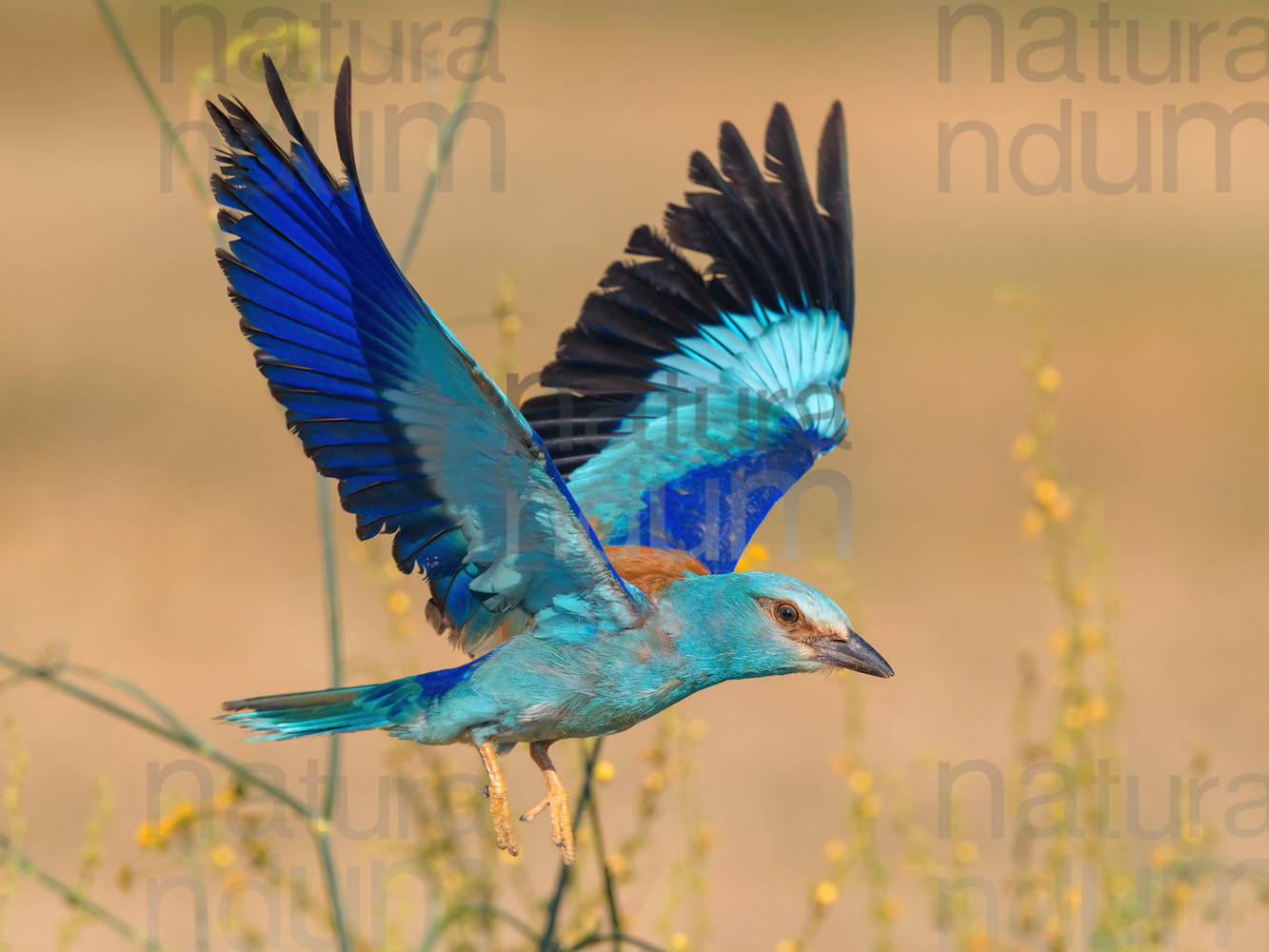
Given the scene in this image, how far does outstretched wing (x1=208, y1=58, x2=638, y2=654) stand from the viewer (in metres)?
2.26

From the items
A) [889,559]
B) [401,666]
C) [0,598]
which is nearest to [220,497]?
[0,598]

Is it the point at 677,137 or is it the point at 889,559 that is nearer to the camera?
the point at 889,559

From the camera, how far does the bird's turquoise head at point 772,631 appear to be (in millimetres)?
2471

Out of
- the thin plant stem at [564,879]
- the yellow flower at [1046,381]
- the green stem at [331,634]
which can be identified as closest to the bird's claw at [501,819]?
the thin plant stem at [564,879]

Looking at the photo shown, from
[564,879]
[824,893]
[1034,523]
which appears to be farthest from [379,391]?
[1034,523]

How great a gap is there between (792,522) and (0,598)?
4.90 m

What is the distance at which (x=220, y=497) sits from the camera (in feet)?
26.7

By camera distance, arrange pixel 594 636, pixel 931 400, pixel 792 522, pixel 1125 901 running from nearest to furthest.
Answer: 1. pixel 594 636
2. pixel 1125 901
3. pixel 792 522
4. pixel 931 400

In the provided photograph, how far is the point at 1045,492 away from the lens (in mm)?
3148

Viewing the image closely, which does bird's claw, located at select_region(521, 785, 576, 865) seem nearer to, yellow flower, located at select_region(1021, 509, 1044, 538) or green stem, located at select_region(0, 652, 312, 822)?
green stem, located at select_region(0, 652, 312, 822)

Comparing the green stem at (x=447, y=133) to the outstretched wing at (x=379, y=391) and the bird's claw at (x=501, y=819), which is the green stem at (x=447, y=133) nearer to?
the outstretched wing at (x=379, y=391)

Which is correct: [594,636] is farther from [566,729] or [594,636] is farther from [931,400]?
[931,400]

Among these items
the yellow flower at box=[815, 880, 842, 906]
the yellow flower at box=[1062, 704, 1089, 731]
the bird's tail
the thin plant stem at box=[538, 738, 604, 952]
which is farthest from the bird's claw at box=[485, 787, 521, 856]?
the yellow flower at box=[1062, 704, 1089, 731]

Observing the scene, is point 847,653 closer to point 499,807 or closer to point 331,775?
point 499,807
